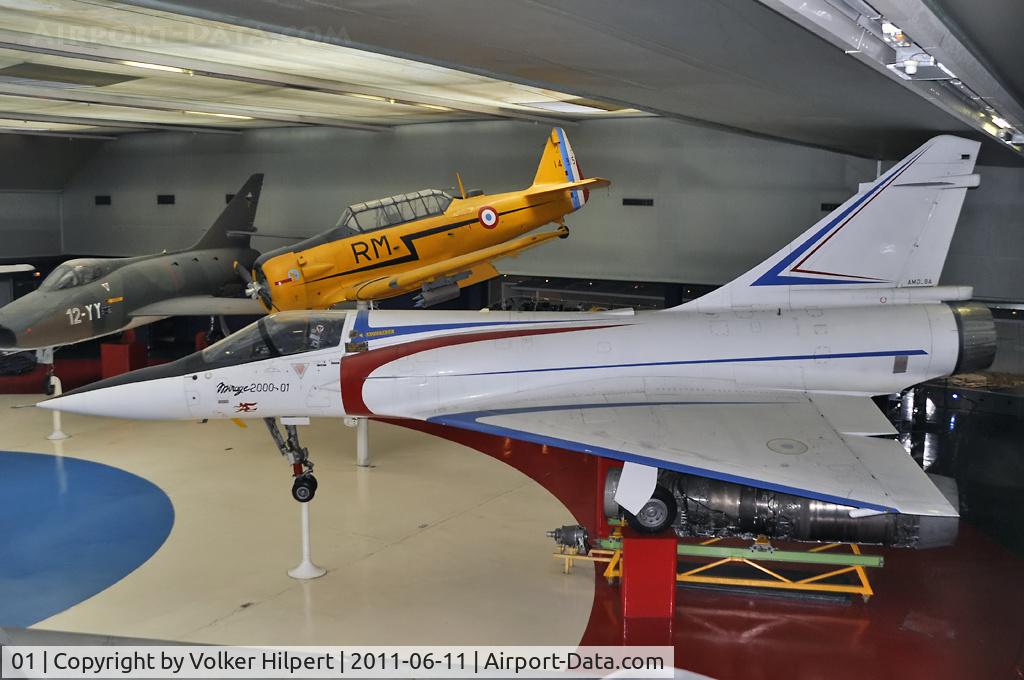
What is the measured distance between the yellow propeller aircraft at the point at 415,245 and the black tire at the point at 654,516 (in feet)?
22.3

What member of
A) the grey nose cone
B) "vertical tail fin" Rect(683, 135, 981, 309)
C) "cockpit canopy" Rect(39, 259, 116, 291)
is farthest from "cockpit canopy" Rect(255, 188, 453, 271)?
"vertical tail fin" Rect(683, 135, 981, 309)

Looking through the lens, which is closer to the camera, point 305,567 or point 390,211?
point 305,567

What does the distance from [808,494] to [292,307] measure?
30.4ft

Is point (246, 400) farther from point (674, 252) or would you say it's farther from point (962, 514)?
point (674, 252)

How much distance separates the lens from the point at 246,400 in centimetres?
850

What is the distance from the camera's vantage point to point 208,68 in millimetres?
8398

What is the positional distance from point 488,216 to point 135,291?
21.7ft

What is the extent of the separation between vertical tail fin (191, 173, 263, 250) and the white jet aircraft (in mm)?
9288

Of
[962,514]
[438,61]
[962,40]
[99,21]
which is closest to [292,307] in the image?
[99,21]

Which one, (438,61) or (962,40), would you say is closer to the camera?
(962,40)

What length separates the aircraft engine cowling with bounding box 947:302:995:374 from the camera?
8391mm

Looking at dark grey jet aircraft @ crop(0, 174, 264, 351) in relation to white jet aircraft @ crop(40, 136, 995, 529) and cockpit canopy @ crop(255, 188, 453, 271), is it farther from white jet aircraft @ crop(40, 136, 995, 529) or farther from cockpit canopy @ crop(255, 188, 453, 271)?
white jet aircraft @ crop(40, 136, 995, 529)

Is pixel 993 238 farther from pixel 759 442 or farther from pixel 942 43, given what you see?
pixel 942 43

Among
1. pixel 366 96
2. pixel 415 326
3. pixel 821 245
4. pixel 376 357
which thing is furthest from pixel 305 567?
pixel 821 245
